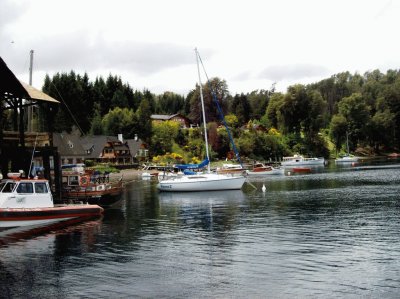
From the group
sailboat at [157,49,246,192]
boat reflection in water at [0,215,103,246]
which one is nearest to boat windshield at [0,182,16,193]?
boat reflection in water at [0,215,103,246]

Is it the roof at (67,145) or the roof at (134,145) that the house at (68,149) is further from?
the roof at (134,145)

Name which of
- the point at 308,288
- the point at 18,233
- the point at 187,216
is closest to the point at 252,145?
the point at 187,216

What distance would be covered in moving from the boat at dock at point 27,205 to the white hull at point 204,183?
25.3 m

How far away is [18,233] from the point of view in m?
29.5

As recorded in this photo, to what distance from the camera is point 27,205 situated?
31.1 meters

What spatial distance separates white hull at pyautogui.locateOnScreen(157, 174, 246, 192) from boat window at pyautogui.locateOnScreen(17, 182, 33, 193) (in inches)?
1110

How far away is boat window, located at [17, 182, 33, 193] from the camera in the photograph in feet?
101

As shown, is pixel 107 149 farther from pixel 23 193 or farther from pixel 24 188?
pixel 23 193

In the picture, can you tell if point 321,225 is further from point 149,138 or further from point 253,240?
point 149,138

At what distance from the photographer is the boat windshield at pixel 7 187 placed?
3056 cm

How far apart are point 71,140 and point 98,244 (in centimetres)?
7945

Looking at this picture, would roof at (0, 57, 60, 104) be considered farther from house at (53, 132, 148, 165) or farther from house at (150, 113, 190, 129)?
house at (150, 113, 190, 129)

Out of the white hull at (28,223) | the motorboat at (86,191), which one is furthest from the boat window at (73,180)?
the white hull at (28,223)

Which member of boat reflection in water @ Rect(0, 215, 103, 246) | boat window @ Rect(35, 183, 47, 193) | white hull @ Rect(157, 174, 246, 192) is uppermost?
boat window @ Rect(35, 183, 47, 193)
